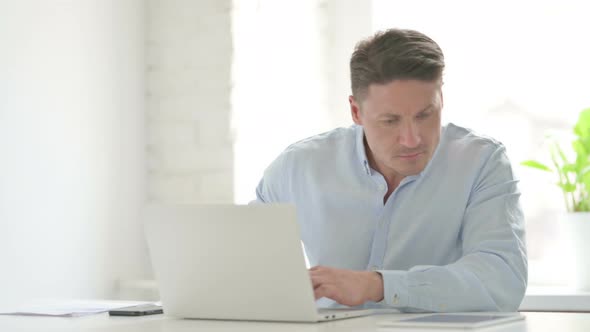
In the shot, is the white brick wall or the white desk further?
the white brick wall

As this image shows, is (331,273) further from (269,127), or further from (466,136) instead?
(269,127)

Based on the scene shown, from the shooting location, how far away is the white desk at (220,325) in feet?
5.29

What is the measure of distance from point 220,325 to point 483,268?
1.97 ft

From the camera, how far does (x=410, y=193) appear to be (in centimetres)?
232

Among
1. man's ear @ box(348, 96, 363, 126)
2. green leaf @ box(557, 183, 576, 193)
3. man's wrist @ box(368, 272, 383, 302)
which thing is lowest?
man's wrist @ box(368, 272, 383, 302)

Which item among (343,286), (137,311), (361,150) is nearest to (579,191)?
(361,150)

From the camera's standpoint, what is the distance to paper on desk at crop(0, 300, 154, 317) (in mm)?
2027

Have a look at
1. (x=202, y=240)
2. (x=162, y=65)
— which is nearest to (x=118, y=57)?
(x=162, y=65)

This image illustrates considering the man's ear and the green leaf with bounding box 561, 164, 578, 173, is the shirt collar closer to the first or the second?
the man's ear

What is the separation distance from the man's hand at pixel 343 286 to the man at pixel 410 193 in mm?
25

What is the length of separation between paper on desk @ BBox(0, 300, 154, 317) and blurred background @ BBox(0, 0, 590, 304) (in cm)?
81

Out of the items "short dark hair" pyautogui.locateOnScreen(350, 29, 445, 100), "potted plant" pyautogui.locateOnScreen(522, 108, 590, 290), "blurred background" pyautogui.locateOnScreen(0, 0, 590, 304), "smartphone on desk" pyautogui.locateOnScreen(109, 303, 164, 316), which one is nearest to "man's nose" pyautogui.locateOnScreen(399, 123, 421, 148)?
"short dark hair" pyautogui.locateOnScreen(350, 29, 445, 100)

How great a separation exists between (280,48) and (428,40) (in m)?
1.37

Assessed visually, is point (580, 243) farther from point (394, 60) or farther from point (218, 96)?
point (218, 96)
